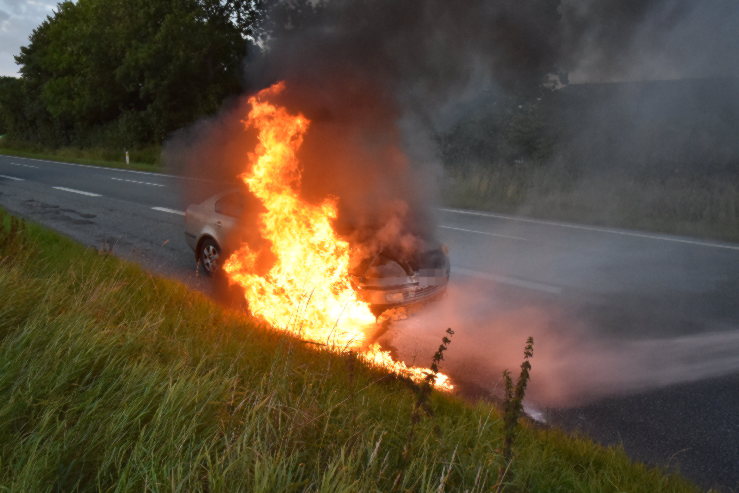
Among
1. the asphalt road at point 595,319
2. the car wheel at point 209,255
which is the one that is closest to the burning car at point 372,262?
the car wheel at point 209,255

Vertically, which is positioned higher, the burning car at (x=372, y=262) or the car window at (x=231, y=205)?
the car window at (x=231, y=205)

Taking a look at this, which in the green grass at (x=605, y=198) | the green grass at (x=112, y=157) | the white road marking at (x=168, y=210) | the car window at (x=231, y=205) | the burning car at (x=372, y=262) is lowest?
the green grass at (x=112, y=157)

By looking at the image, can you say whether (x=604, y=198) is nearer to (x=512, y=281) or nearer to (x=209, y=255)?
(x=512, y=281)

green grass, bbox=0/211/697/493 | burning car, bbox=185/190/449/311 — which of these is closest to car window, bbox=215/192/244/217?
burning car, bbox=185/190/449/311

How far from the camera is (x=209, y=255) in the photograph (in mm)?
6816

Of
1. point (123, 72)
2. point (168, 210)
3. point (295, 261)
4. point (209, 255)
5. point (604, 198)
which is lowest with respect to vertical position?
point (168, 210)

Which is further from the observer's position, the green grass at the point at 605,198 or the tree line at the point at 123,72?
the tree line at the point at 123,72

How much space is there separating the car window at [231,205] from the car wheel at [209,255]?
0.42 m

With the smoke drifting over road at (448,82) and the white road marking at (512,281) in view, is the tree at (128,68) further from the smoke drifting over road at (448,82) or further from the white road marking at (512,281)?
the white road marking at (512,281)

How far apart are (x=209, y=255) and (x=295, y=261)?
2.10 meters

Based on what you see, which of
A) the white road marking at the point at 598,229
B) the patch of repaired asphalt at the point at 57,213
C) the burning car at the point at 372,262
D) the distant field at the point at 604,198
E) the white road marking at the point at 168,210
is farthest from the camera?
the white road marking at the point at 168,210

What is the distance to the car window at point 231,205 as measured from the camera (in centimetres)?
636

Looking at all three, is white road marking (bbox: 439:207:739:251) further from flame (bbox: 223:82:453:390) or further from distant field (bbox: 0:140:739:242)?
flame (bbox: 223:82:453:390)

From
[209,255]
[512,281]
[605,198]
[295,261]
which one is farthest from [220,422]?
[605,198]
